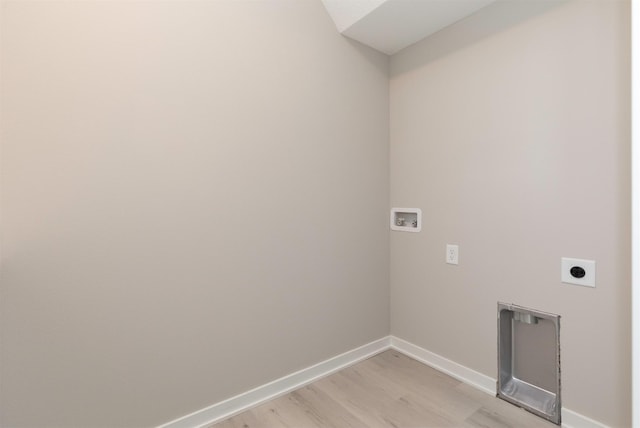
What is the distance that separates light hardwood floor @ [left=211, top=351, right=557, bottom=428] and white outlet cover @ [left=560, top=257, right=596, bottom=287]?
72 cm

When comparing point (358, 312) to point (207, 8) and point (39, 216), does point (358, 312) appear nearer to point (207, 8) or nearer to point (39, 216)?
point (39, 216)

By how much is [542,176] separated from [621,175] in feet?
0.95

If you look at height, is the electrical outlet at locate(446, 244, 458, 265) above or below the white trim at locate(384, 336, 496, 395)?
above

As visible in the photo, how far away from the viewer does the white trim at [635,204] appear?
3.84ft

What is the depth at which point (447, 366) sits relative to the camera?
1.94 m

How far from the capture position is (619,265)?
4.25ft

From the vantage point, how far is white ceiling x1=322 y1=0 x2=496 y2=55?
1.70 meters

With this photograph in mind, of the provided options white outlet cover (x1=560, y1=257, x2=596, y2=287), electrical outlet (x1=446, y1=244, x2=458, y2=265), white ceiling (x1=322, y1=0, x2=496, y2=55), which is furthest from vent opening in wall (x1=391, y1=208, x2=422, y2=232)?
white ceiling (x1=322, y1=0, x2=496, y2=55)

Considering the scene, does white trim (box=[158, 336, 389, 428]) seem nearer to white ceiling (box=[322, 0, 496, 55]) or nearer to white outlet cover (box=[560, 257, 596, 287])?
white outlet cover (box=[560, 257, 596, 287])

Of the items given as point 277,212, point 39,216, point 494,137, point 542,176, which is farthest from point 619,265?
point 39,216

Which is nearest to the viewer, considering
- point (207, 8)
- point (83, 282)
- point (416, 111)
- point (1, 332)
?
point (1, 332)

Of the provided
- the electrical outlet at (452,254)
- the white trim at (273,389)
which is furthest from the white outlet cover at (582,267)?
the white trim at (273,389)

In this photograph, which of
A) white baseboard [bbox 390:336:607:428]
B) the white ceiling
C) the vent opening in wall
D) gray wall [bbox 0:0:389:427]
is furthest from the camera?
the vent opening in wall

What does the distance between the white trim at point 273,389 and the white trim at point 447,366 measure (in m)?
0.15
